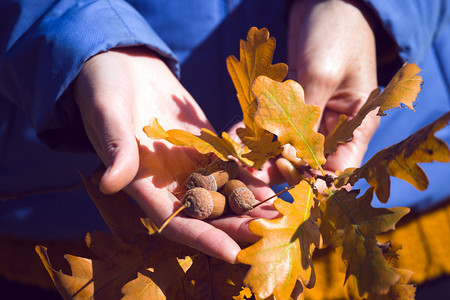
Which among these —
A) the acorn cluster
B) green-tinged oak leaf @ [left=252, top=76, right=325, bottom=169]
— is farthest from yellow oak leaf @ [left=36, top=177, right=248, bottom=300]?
green-tinged oak leaf @ [left=252, top=76, right=325, bottom=169]

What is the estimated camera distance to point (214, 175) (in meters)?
0.99

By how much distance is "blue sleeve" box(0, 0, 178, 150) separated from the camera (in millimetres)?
1126

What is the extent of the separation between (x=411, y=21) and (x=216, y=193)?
1.09 meters

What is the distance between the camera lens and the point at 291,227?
0.77 meters

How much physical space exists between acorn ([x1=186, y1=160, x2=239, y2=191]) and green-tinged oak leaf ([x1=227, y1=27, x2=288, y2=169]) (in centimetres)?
9

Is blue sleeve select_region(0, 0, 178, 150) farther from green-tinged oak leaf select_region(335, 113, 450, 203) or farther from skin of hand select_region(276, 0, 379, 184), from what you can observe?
green-tinged oak leaf select_region(335, 113, 450, 203)

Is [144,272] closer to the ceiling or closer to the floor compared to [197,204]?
closer to the floor

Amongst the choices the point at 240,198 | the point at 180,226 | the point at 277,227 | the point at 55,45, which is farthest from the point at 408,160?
the point at 55,45

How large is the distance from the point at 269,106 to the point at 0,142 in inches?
46.3

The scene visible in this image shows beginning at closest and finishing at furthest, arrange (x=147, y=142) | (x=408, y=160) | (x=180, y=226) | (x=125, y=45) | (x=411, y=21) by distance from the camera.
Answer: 1. (x=408, y=160)
2. (x=180, y=226)
3. (x=147, y=142)
4. (x=125, y=45)
5. (x=411, y=21)

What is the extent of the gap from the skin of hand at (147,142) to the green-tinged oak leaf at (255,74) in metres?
0.11

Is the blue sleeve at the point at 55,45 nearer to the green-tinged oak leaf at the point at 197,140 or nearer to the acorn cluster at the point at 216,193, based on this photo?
the green-tinged oak leaf at the point at 197,140

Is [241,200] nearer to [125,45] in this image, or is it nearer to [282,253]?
[282,253]

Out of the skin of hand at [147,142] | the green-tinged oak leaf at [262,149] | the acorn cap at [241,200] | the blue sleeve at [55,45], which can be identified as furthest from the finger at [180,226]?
the blue sleeve at [55,45]
